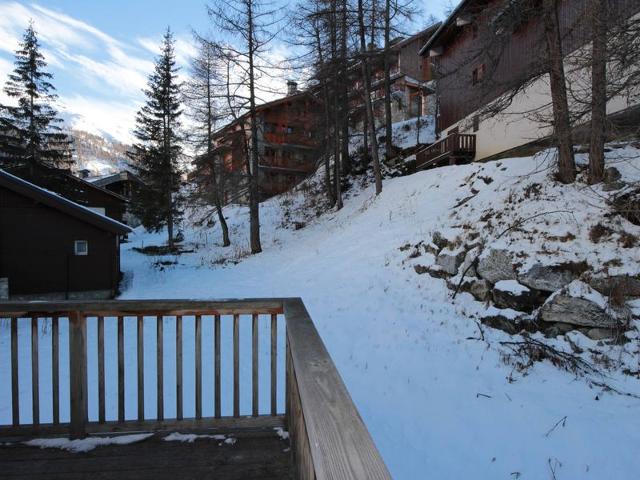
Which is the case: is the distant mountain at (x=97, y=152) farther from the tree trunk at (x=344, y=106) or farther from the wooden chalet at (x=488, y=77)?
the wooden chalet at (x=488, y=77)

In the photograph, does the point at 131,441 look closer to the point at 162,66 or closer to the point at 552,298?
the point at 552,298

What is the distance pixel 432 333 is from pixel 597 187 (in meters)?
4.43

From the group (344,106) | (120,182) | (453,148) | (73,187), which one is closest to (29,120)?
(73,187)

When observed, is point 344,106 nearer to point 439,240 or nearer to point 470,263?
point 439,240

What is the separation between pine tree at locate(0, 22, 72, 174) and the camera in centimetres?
2241

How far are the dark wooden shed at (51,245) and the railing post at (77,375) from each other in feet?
40.9

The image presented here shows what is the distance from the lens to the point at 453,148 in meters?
16.4

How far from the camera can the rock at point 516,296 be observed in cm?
620

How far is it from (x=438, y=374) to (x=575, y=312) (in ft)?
7.53

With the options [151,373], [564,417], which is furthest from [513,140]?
[151,373]

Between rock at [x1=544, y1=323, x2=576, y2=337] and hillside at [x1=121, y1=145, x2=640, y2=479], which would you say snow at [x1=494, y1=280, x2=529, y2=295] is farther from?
rock at [x1=544, y1=323, x2=576, y2=337]

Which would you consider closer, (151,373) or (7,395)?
(7,395)

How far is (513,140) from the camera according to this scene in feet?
49.1

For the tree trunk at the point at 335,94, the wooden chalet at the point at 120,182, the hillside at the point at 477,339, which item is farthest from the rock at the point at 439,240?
the wooden chalet at the point at 120,182
